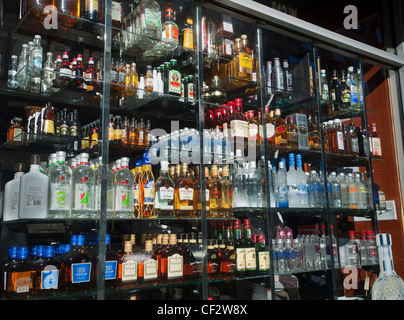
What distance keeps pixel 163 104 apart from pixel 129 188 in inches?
27.1

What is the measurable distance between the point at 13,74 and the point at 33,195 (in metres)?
0.79

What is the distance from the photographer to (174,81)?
8.35 ft

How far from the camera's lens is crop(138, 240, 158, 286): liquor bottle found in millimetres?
2176

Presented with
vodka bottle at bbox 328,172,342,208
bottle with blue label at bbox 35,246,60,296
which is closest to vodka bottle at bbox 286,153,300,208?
vodka bottle at bbox 328,172,342,208

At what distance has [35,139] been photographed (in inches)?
82.2

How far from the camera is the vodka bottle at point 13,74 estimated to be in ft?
7.06

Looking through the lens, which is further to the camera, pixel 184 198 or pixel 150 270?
pixel 184 198

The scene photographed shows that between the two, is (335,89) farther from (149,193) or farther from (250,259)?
(149,193)

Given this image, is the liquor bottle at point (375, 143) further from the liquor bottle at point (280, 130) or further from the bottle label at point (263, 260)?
the bottle label at point (263, 260)

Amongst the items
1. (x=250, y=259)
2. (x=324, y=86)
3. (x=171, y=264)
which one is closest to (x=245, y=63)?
(x=324, y=86)

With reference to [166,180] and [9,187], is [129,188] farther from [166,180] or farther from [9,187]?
[9,187]

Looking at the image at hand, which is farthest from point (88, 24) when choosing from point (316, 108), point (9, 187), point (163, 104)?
point (316, 108)

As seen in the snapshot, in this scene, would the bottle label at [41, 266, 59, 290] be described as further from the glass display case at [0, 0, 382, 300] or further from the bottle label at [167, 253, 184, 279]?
the bottle label at [167, 253, 184, 279]

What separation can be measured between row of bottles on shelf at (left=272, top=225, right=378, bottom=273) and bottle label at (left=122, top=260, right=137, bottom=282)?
1.07 metres
